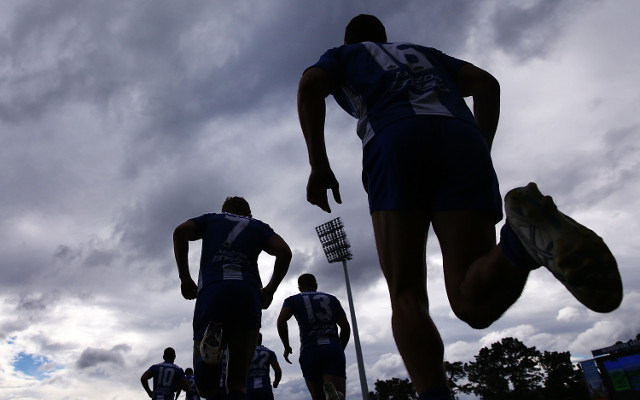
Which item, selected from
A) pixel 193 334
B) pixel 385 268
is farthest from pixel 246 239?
pixel 385 268

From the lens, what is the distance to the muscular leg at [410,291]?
1588 mm

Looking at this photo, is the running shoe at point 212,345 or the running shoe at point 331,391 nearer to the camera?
the running shoe at point 212,345

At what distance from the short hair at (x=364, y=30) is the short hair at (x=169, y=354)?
34.6 ft

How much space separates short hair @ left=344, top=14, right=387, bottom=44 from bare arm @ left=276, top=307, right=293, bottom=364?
485 centimetres

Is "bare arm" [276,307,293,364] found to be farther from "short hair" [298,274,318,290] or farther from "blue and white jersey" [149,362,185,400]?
"blue and white jersey" [149,362,185,400]

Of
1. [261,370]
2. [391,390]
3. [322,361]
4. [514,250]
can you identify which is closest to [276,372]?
[261,370]

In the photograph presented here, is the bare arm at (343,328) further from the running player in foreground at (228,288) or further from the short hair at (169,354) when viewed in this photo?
the short hair at (169,354)

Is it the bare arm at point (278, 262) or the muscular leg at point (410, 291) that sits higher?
the bare arm at point (278, 262)

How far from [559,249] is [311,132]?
1.30m

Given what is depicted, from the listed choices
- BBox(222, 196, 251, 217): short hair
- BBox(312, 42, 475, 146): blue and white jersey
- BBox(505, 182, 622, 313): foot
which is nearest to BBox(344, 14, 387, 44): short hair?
BBox(312, 42, 475, 146): blue and white jersey

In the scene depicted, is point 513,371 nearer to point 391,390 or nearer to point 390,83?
point 391,390

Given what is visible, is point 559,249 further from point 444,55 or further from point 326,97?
point 444,55

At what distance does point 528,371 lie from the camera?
197 ft

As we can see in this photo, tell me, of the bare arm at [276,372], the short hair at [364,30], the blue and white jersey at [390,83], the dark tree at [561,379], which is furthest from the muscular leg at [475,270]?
the dark tree at [561,379]
